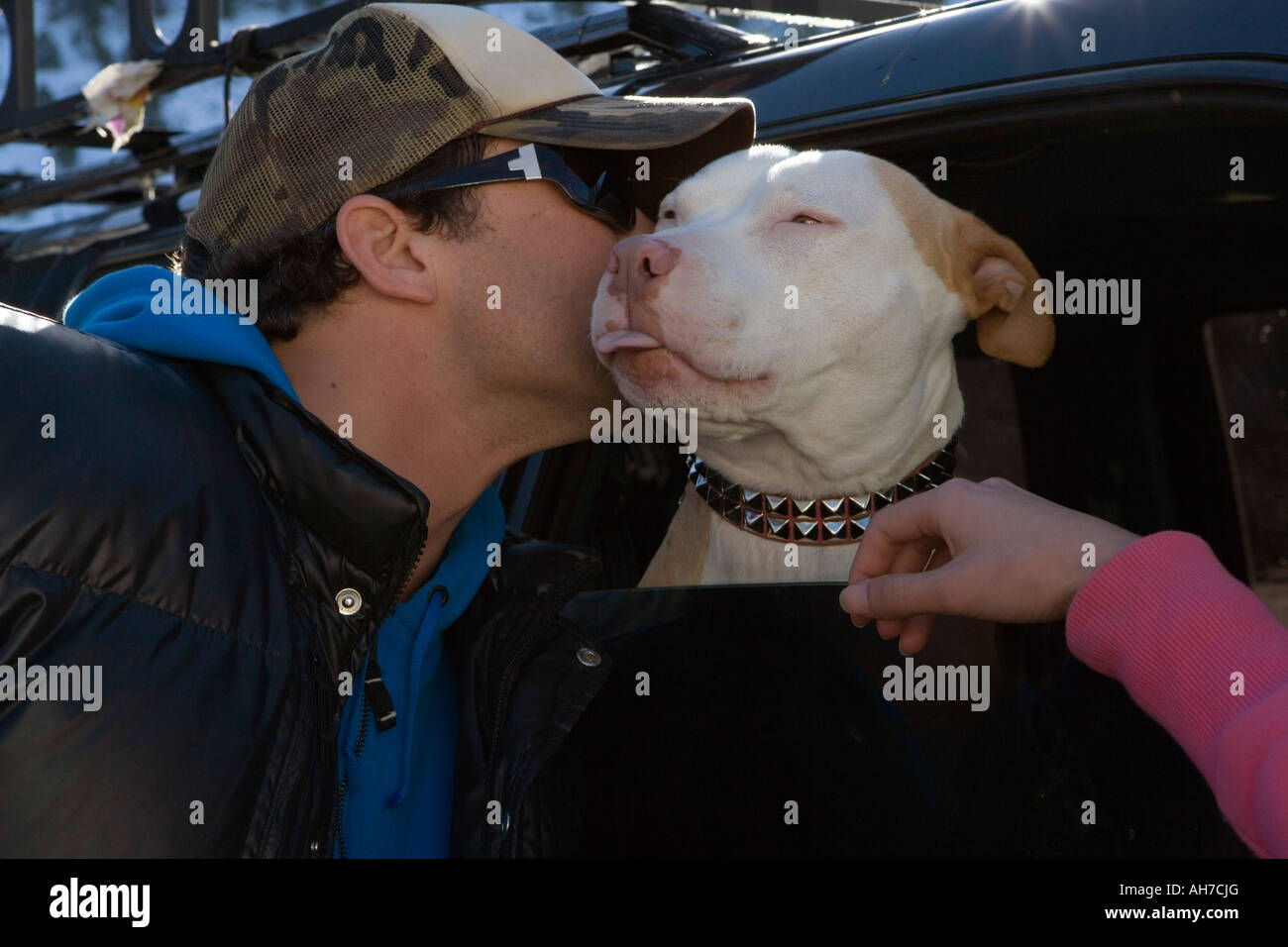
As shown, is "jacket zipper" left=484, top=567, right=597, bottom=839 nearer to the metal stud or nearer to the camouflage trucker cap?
the metal stud

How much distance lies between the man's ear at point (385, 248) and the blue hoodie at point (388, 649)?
0.22m

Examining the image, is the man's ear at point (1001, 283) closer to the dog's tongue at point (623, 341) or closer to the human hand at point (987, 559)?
the dog's tongue at point (623, 341)

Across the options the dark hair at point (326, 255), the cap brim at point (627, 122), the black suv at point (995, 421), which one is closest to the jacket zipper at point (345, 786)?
the black suv at point (995, 421)

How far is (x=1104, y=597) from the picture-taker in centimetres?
123

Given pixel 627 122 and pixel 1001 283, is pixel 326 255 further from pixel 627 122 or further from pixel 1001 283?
pixel 1001 283

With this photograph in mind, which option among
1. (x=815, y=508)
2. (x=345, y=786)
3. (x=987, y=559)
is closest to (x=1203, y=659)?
(x=987, y=559)

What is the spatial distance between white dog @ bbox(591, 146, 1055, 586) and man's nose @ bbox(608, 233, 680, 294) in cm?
2

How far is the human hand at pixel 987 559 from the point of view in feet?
4.26

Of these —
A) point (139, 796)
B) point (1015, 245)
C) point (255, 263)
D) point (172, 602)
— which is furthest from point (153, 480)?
point (1015, 245)

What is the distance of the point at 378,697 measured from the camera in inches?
75.4

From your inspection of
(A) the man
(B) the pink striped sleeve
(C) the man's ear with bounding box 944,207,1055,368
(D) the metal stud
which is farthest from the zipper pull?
(C) the man's ear with bounding box 944,207,1055,368

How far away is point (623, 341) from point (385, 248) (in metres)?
0.41
